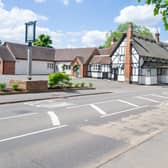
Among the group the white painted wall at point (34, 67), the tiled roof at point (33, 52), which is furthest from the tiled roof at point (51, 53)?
the white painted wall at point (34, 67)

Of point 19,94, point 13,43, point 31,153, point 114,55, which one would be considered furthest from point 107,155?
point 13,43

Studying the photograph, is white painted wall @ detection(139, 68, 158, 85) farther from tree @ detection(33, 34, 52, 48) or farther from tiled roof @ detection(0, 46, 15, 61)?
tree @ detection(33, 34, 52, 48)

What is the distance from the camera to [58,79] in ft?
80.1

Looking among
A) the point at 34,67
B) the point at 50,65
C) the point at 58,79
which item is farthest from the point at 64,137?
the point at 50,65

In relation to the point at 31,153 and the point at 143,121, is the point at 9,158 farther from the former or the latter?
the point at 143,121

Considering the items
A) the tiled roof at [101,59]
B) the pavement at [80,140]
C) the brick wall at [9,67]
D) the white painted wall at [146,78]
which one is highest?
the tiled roof at [101,59]

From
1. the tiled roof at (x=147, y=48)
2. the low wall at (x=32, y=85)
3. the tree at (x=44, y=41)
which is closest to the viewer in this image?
the low wall at (x=32, y=85)

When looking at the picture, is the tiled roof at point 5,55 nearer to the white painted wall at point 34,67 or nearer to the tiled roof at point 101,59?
the white painted wall at point 34,67

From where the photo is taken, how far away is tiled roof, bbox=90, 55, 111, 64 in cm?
4842

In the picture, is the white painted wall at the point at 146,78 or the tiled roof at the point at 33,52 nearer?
the white painted wall at the point at 146,78

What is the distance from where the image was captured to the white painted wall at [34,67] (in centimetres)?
4866

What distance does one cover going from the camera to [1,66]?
46.1m

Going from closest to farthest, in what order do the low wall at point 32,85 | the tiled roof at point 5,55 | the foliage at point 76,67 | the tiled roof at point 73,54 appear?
the low wall at point 32,85 → the tiled roof at point 5,55 → the foliage at point 76,67 → the tiled roof at point 73,54

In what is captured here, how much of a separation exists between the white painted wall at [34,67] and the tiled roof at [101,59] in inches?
408
